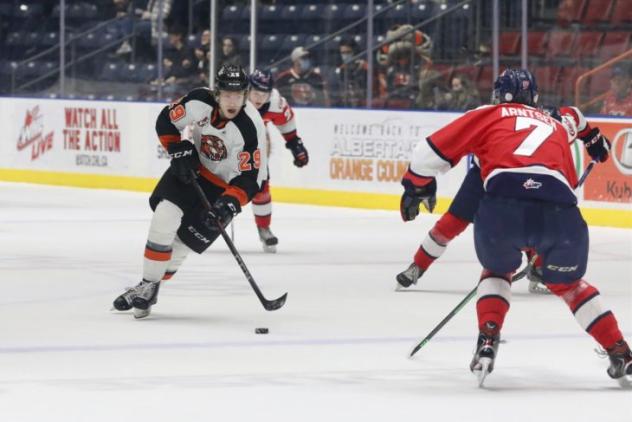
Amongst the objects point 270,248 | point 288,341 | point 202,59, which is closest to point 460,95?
point 202,59

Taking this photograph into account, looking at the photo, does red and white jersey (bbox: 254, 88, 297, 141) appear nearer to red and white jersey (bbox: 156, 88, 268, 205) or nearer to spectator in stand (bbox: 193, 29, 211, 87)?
red and white jersey (bbox: 156, 88, 268, 205)

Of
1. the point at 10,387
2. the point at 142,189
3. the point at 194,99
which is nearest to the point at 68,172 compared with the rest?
the point at 142,189

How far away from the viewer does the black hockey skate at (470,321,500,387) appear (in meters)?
5.09

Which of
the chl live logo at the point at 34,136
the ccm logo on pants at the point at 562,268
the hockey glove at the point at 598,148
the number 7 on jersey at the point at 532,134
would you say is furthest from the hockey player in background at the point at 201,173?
the chl live logo at the point at 34,136

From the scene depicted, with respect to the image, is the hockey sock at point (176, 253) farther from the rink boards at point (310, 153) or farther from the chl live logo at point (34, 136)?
the chl live logo at point (34, 136)

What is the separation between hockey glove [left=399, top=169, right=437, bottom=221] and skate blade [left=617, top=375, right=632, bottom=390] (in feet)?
2.59

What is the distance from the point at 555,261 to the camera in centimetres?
511

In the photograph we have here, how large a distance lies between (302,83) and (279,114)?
379 cm

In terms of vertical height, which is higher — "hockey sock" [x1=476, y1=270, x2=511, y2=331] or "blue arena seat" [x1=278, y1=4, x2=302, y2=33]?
"blue arena seat" [x1=278, y1=4, x2=302, y2=33]

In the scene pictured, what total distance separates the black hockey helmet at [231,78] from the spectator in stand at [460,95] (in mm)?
6095

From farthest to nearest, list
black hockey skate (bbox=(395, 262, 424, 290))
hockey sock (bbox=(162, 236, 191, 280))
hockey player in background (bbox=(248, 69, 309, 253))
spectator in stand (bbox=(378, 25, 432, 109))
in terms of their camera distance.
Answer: spectator in stand (bbox=(378, 25, 432, 109)) < hockey player in background (bbox=(248, 69, 309, 253)) < black hockey skate (bbox=(395, 262, 424, 290)) < hockey sock (bbox=(162, 236, 191, 280))

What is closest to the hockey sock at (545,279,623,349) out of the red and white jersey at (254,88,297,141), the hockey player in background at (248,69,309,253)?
the hockey player in background at (248,69,309,253)

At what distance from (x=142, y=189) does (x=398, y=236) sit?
4.30 m

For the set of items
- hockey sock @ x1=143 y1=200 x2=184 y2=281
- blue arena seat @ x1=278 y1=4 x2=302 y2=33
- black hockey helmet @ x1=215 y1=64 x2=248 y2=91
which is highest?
blue arena seat @ x1=278 y1=4 x2=302 y2=33
